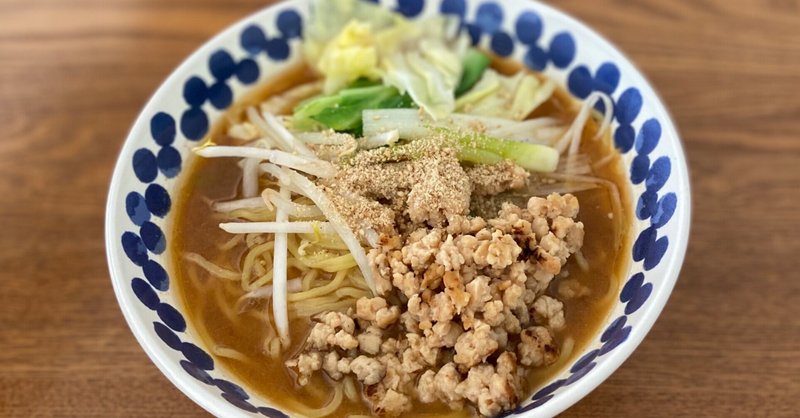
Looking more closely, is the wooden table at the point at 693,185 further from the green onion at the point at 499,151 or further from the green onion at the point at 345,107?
the green onion at the point at 345,107

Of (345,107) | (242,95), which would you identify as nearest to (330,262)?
(345,107)

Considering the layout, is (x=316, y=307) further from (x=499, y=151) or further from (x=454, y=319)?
(x=499, y=151)

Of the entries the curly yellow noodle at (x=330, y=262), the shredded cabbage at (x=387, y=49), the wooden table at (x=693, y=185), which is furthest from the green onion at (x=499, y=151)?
the wooden table at (x=693, y=185)

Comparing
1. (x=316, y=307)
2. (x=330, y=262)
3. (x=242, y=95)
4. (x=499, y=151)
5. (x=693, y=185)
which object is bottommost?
(x=693, y=185)

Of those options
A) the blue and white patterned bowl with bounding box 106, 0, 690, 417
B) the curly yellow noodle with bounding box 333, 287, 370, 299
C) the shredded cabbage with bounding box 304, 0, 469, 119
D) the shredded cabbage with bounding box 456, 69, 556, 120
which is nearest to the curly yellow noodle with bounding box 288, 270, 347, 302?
the curly yellow noodle with bounding box 333, 287, 370, 299

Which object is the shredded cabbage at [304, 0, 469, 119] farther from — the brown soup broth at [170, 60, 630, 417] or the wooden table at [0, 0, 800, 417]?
the wooden table at [0, 0, 800, 417]

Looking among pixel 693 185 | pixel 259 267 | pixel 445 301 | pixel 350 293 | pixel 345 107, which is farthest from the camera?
pixel 693 185
